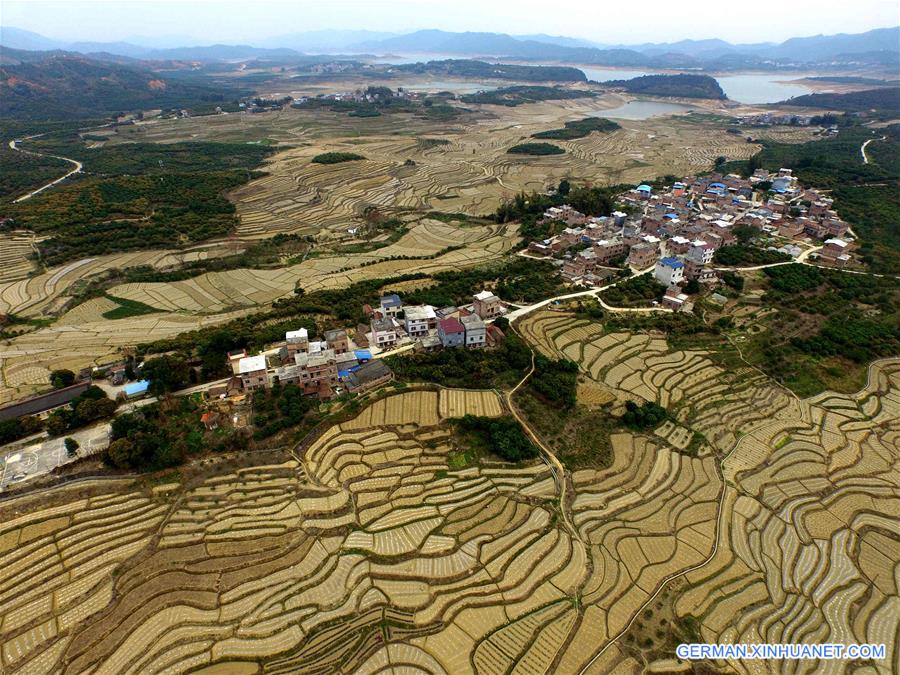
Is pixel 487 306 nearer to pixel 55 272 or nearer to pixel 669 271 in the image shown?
pixel 669 271

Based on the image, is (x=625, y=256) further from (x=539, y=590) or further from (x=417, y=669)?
(x=417, y=669)

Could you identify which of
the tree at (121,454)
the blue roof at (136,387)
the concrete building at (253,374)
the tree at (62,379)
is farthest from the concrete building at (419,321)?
the tree at (62,379)

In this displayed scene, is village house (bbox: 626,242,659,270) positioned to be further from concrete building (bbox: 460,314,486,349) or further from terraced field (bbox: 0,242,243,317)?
terraced field (bbox: 0,242,243,317)

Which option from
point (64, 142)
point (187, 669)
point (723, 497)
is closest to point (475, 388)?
point (723, 497)

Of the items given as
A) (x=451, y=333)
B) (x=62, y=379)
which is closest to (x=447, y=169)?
(x=451, y=333)

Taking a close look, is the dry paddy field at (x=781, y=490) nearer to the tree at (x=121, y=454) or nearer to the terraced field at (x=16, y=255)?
the tree at (x=121, y=454)

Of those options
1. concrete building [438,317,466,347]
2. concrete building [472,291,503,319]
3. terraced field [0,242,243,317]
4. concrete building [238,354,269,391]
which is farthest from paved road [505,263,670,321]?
terraced field [0,242,243,317]

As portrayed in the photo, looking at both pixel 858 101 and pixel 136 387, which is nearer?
pixel 136 387

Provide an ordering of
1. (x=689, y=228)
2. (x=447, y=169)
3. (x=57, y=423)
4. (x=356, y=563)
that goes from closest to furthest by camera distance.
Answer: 1. (x=356, y=563)
2. (x=57, y=423)
3. (x=689, y=228)
4. (x=447, y=169)

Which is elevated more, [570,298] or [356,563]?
[570,298]
